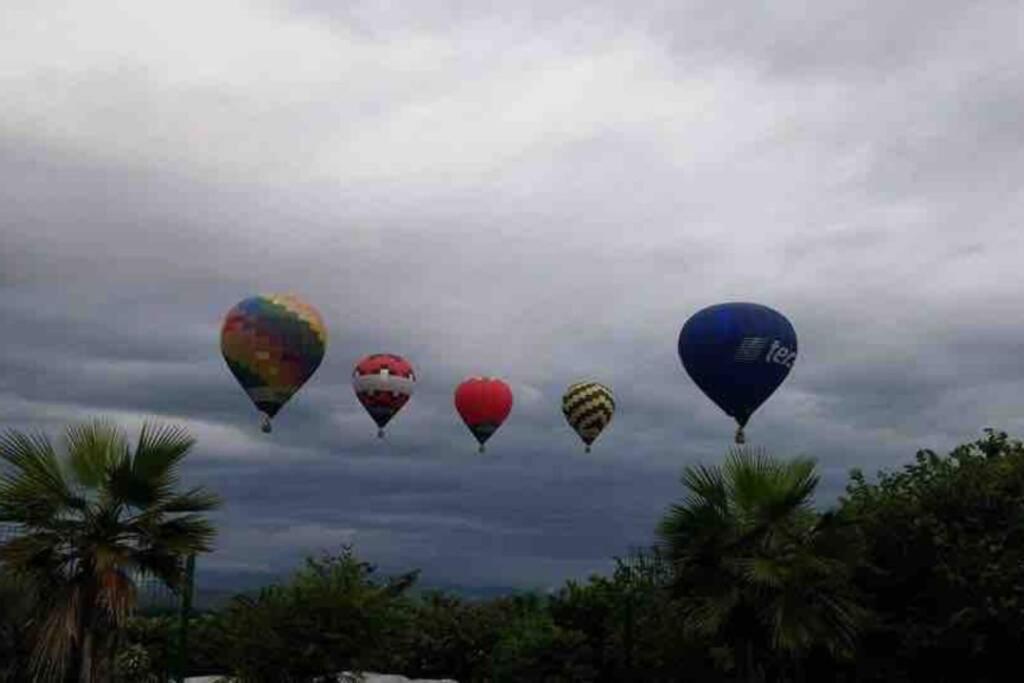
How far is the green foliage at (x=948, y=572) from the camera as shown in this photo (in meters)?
24.5

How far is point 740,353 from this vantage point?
133 feet

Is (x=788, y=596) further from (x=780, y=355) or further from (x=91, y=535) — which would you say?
(x=780, y=355)

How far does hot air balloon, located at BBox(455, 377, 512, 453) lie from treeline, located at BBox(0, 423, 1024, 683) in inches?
1217

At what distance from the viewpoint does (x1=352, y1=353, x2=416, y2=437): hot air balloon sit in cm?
→ 5416

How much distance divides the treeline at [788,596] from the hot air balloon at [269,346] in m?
17.0

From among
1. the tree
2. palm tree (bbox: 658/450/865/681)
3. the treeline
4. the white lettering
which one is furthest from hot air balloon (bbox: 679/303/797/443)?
the tree

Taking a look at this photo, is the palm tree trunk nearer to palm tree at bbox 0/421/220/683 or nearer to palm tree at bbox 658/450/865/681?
palm tree at bbox 0/421/220/683

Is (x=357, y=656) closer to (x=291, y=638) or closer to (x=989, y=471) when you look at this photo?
(x=291, y=638)

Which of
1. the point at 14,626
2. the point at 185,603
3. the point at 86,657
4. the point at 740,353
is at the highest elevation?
the point at 740,353

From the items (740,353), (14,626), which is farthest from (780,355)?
(14,626)

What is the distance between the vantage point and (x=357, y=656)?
81.9ft

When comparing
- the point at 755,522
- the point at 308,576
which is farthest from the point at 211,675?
the point at 755,522

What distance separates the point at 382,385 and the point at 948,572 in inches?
1262

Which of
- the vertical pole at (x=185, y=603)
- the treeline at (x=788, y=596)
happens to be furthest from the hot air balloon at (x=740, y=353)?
the vertical pole at (x=185, y=603)
